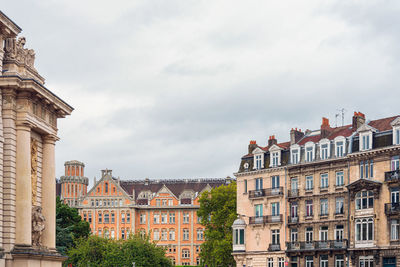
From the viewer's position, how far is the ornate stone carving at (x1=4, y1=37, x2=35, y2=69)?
108 feet

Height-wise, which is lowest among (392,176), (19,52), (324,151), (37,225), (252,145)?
(37,225)

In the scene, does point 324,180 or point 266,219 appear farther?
point 266,219

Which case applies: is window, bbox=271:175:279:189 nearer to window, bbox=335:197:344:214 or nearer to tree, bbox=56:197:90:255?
Result: window, bbox=335:197:344:214

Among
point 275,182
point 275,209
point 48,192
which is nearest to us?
point 48,192

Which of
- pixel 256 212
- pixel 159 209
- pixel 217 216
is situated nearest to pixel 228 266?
pixel 217 216

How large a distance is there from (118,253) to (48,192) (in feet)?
144

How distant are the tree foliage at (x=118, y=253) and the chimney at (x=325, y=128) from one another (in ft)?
73.0

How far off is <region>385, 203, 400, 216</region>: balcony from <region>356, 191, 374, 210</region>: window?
6.38ft

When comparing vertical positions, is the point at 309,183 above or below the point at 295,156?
below

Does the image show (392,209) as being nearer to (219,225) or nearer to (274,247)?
(274,247)

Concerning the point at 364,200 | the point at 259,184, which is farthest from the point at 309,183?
the point at 364,200

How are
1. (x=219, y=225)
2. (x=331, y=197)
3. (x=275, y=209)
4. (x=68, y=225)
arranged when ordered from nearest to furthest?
1. (x=331, y=197)
2. (x=275, y=209)
3. (x=219, y=225)
4. (x=68, y=225)

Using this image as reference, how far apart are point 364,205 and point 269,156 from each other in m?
13.3

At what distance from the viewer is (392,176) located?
62062 mm
